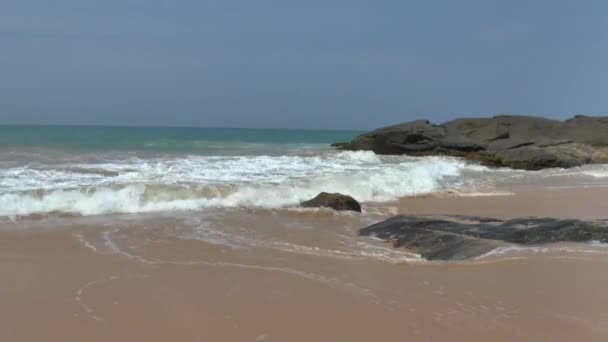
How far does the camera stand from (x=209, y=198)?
11.6 m

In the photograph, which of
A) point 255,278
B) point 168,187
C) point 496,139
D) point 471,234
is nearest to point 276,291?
point 255,278

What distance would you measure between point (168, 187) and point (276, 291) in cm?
759

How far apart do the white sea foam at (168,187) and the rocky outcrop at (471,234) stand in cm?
402

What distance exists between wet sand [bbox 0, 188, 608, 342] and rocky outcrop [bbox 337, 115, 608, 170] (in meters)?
23.3

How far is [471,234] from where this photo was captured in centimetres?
712

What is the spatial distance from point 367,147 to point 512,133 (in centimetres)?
905

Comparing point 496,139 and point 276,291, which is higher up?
point 496,139

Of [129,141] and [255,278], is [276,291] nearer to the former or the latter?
[255,278]

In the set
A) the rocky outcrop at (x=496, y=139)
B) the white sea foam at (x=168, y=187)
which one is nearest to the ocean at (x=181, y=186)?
the white sea foam at (x=168, y=187)

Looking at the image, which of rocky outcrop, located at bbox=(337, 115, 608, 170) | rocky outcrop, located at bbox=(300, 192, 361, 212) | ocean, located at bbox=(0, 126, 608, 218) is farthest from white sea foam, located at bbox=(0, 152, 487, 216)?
rocky outcrop, located at bbox=(337, 115, 608, 170)

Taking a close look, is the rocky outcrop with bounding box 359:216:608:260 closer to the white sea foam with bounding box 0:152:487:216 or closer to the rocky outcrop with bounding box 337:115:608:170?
the white sea foam with bounding box 0:152:487:216

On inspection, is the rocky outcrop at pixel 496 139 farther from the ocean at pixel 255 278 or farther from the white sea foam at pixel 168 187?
the ocean at pixel 255 278

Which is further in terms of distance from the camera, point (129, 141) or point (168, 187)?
point (129, 141)

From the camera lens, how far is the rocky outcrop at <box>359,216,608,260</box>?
6250 mm
